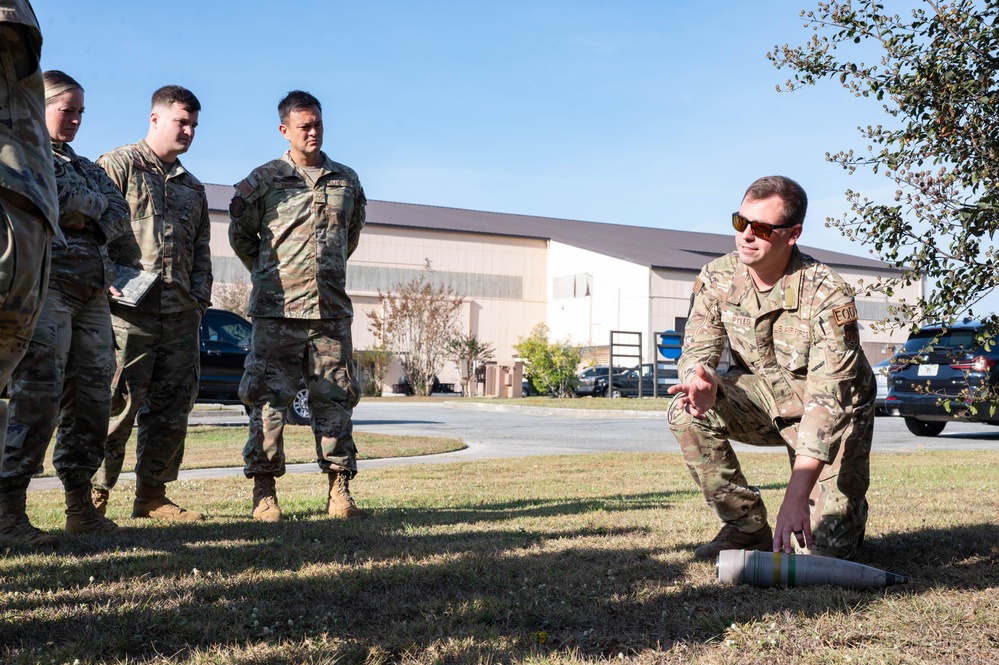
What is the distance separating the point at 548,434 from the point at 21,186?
13.5 m

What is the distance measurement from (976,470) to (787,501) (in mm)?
6501

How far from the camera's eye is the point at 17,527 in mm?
4512

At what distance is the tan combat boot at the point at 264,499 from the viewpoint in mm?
5492

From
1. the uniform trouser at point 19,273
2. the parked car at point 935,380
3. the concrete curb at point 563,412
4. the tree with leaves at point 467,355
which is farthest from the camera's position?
the tree with leaves at point 467,355

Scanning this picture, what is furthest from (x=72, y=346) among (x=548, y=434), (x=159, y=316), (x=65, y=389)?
(x=548, y=434)

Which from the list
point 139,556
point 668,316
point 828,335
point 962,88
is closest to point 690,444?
point 828,335

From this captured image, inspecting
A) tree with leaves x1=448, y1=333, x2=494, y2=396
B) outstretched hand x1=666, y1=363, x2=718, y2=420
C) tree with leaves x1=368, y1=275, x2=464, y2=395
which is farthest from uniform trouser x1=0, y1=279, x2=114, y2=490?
tree with leaves x1=448, y1=333, x2=494, y2=396

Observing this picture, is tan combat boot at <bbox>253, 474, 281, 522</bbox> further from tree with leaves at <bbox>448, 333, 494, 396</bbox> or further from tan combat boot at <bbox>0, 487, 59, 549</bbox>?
tree with leaves at <bbox>448, 333, 494, 396</bbox>

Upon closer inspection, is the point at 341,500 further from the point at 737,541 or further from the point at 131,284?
the point at 737,541

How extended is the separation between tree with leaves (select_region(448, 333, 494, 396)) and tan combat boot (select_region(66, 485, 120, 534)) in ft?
123

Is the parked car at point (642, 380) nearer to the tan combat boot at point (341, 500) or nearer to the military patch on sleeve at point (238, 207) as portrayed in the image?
the tan combat boot at point (341, 500)

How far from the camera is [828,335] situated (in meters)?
3.82

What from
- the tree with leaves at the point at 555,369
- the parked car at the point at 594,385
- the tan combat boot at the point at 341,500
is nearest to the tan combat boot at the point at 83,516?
the tan combat boot at the point at 341,500

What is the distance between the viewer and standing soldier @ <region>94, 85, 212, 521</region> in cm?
546
